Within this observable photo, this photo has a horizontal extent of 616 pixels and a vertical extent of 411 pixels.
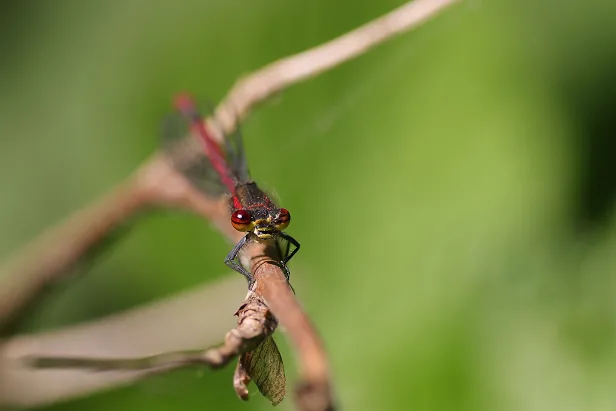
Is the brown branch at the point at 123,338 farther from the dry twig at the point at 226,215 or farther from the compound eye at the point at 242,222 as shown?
the compound eye at the point at 242,222

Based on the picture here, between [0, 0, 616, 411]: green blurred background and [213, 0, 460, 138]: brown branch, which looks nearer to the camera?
[213, 0, 460, 138]: brown branch

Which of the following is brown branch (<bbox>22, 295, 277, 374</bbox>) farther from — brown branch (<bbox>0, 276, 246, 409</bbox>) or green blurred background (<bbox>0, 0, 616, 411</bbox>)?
brown branch (<bbox>0, 276, 246, 409</bbox>)

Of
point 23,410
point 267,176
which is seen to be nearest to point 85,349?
point 23,410

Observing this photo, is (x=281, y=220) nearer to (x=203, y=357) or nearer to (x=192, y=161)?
(x=203, y=357)

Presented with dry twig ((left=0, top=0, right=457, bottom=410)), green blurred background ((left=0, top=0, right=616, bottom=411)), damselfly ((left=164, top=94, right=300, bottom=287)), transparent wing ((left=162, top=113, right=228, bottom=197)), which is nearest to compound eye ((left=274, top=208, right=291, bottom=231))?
damselfly ((left=164, top=94, right=300, bottom=287))

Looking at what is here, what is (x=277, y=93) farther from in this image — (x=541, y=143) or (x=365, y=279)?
(x=541, y=143)

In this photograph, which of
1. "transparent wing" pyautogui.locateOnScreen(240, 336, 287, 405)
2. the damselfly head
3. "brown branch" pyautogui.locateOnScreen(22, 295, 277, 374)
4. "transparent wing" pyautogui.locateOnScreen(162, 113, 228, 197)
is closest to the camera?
"brown branch" pyautogui.locateOnScreen(22, 295, 277, 374)

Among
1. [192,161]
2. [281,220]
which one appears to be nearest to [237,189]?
[281,220]
